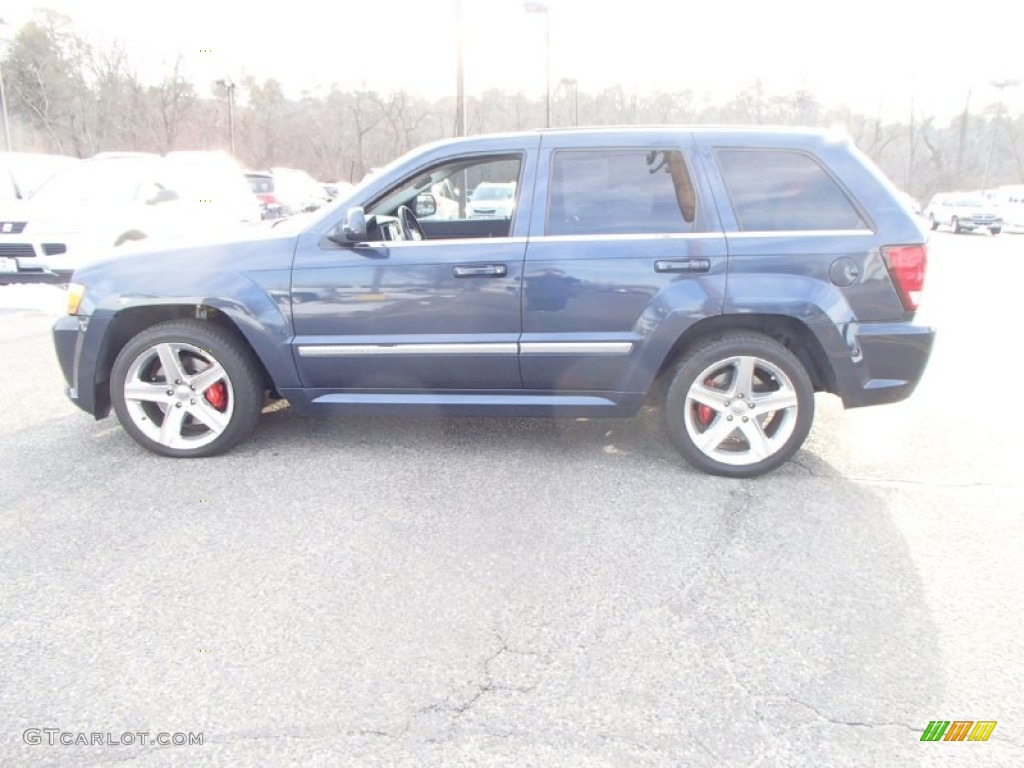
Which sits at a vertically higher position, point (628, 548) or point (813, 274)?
point (813, 274)

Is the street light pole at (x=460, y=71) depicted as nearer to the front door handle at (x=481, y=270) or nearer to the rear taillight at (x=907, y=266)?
the front door handle at (x=481, y=270)

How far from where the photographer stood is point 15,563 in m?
2.94

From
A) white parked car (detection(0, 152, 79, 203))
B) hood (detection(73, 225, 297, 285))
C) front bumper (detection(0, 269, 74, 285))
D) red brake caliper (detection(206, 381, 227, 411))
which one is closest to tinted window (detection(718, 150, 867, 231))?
hood (detection(73, 225, 297, 285))

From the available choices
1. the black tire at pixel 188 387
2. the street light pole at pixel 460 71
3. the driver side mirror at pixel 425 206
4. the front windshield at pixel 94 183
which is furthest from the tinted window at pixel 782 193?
the street light pole at pixel 460 71

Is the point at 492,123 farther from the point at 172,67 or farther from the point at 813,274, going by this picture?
the point at 813,274

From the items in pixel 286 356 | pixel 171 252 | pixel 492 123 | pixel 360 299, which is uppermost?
pixel 492 123

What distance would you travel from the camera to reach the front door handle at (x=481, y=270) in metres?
3.71

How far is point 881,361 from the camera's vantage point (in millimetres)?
3709

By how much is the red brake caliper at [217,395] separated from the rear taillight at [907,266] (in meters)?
3.65

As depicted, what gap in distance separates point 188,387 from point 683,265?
9.25 ft

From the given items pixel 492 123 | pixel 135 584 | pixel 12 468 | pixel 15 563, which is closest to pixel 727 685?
pixel 135 584

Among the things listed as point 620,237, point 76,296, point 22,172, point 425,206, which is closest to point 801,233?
point 620,237

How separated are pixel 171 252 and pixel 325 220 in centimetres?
89

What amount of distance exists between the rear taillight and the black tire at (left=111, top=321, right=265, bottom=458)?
3.46m
